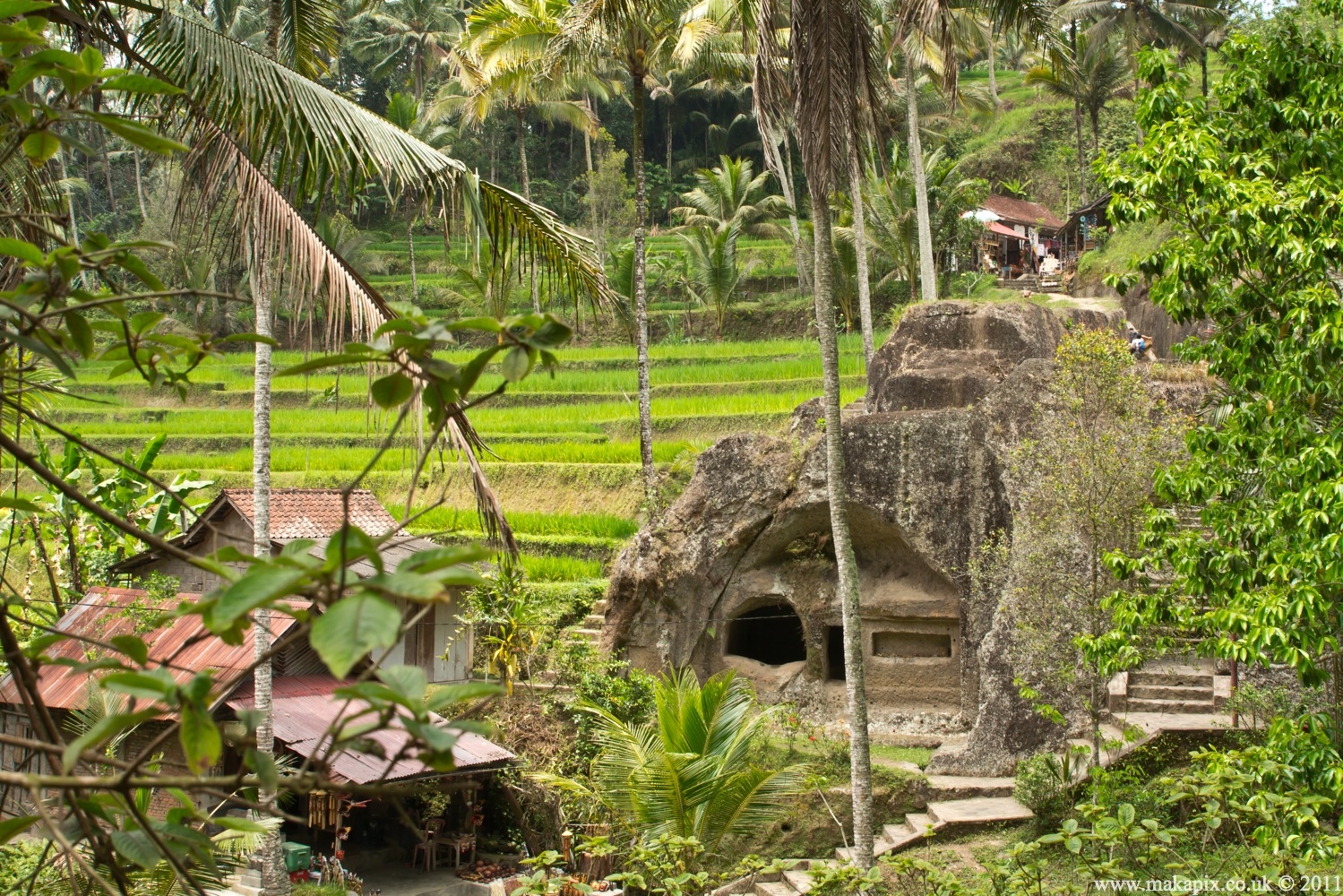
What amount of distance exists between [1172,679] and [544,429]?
14.9 metres

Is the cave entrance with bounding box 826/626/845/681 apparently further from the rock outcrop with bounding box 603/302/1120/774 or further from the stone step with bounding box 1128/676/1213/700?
the stone step with bounding box 1128/676/1213/700

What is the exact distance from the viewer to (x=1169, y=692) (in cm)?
1323

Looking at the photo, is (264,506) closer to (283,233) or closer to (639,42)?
(283,233)

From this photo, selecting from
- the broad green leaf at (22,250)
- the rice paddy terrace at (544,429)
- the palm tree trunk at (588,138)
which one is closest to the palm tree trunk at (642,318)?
the rice paddy terrace at (544,429)

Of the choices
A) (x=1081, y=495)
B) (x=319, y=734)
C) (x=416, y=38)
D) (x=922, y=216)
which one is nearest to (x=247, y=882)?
(x=319, y=734)

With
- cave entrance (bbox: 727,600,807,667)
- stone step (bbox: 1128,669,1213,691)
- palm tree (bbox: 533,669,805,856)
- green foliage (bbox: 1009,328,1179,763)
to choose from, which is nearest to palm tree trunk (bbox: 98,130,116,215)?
cave entrance (bbox: 727,600,807,667)

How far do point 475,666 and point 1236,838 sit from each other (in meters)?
10.6

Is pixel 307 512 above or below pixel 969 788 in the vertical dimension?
above

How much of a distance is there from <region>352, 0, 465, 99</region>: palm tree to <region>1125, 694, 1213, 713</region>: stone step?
118 feet

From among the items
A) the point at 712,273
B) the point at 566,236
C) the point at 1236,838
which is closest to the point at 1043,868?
the point at 1236,838

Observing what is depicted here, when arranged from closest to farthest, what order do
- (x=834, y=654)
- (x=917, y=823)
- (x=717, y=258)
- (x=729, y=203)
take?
(x=917, y=823)
(x=834, y=654)
(x=717, y=258)
(x=729, y=203)

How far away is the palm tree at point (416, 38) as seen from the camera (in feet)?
143

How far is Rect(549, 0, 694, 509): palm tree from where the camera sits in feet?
52.7

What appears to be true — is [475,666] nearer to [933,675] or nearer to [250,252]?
[933,675]
